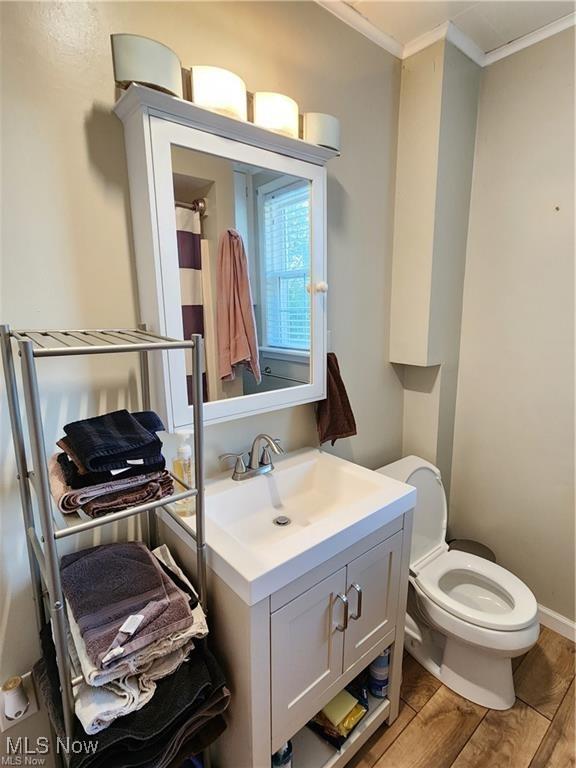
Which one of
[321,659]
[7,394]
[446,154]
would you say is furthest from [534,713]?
[446,154]

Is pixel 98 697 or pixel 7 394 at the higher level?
pixel 7 394

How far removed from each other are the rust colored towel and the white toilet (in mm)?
342

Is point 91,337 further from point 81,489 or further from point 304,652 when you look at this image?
point 304,652

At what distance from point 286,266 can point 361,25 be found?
96cm

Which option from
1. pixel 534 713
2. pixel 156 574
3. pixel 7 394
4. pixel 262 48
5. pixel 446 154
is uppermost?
pixel 262 48

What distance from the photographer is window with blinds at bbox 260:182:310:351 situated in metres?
1.26

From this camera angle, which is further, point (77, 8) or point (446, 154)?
point (446, 154)

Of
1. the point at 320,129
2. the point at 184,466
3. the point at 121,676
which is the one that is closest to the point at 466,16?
the point at 320,129

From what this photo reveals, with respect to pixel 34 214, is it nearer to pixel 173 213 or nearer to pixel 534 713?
pixel 173 213

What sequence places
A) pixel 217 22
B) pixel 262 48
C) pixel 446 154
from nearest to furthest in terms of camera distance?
pixel 217 22
pixel 262 48
pixel 446 154

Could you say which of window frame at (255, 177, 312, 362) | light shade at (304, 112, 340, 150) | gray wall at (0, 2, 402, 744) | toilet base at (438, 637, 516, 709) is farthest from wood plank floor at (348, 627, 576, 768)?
light shade at (304, 112, 340, 150)

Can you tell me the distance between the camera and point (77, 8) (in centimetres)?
90

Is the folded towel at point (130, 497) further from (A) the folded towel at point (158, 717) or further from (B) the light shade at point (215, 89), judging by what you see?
(B) the light shade at point (215, 89)

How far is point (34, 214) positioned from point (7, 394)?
0.43 meters
